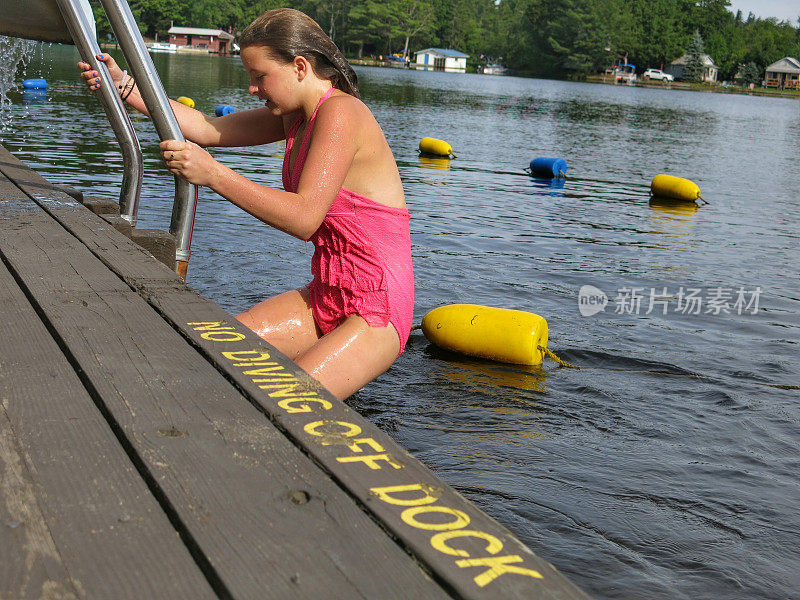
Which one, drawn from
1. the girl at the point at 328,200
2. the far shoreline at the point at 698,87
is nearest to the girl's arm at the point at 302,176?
the girl at the point at 328,200

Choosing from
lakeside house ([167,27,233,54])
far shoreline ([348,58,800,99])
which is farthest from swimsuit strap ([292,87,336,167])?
far shoreline ([348,58,800,99])

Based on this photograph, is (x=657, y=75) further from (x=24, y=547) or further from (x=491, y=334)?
(x=24, y=547)

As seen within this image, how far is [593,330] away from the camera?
825cm

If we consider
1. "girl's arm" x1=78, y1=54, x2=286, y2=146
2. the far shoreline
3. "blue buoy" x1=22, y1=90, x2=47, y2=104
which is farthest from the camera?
the far shoreline

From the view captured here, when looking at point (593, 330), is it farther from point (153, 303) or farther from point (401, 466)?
point (401, 466)

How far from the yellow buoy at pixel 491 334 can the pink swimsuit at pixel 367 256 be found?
113 inches

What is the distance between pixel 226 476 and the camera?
210 centimetres

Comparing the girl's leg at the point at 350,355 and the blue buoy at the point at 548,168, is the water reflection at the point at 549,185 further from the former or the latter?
the girl's leg at the point at 350,355

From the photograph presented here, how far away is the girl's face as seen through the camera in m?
3.74

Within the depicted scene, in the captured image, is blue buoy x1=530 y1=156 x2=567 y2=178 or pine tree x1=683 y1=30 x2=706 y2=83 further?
pine tree x1=683 y1=30 x2=706 y2=83

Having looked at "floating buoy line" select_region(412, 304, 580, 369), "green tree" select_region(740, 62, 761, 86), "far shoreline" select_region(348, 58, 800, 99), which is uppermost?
"green tree" select_region(740, 62, 761, 86)

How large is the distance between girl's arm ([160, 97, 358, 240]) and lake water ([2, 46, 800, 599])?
77.5 inches

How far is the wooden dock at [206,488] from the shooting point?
1.70 metres

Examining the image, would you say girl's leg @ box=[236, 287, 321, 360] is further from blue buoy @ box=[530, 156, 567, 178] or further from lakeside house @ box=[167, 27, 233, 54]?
lakeside house @ box=[167, 27, 233, 54]
